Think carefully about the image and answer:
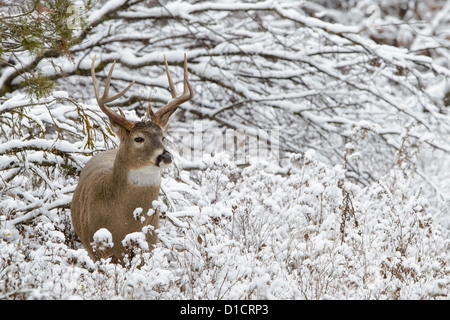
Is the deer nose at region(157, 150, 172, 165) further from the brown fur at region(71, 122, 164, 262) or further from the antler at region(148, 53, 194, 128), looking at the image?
the antler at region(148, 53, 194, 128)

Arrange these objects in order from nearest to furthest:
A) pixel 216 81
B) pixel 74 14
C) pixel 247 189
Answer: pixel 74 14, pixel 247 189, pixel 216 81

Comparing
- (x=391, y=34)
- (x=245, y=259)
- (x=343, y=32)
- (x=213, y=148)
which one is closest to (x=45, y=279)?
(x=245, y=259)

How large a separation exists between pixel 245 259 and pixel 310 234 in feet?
4.98

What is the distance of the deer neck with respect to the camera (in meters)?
4.71

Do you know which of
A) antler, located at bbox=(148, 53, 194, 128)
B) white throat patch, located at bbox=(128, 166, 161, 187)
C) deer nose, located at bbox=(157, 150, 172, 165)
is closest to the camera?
deer nose, located at bbox=(157, 150, 172, 165)

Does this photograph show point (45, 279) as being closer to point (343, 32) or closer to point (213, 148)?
point (343, 32)

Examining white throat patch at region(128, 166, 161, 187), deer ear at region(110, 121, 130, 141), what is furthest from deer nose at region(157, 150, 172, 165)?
deer ear at region(110, 121, 130, 141)

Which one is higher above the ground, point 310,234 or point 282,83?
point 282,83

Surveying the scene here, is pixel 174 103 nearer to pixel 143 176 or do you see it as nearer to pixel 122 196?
pixel 143 176

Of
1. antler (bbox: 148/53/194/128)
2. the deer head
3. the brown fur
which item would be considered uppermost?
antler (bbox: 148/53/194/128)

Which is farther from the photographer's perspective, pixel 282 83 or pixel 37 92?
pixel 282 83

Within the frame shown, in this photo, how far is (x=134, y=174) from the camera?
472cm

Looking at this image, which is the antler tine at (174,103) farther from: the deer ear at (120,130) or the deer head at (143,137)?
the deer ear at (120,130)

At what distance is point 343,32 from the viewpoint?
7.40 metres
